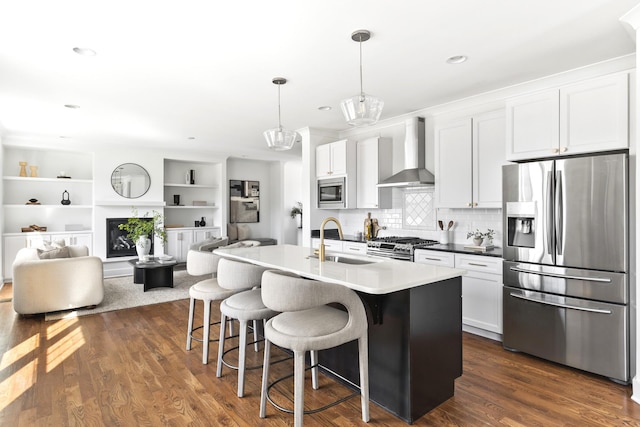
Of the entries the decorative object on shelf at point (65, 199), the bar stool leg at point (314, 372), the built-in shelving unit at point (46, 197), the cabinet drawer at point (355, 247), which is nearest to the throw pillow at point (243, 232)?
the built-in shelving unit at point (46, 197)

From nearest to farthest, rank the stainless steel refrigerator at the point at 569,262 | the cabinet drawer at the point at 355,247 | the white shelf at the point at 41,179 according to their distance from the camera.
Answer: the stainless steel refrigerator at the point at 569,262 < the cabinet drawer at the point at 355,247 < the white shelf at the point at 41,179

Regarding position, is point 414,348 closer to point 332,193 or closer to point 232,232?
point 332,193

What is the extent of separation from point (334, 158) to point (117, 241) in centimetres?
478

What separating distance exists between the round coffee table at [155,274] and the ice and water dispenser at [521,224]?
15.8 ft

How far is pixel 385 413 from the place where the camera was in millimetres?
2342

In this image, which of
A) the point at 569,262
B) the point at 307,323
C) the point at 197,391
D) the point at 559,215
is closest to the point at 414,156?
the point at 559,215

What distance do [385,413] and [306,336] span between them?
828 mm

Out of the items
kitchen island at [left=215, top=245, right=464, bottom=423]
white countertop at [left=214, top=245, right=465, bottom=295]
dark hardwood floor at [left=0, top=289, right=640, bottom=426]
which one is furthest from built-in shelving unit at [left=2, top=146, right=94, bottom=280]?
kitchen island at [left=215, top=245, right=464, bottom=423]

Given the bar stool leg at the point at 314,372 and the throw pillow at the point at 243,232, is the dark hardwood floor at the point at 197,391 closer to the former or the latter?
the bar stool leg at the point at 314,372

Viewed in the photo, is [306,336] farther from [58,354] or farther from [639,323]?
[58,354]

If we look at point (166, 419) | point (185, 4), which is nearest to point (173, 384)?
point (166, 419)

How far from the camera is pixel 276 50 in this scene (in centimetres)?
292

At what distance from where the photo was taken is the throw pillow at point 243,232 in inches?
351

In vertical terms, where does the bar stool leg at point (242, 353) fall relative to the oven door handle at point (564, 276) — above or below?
below
